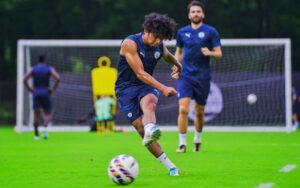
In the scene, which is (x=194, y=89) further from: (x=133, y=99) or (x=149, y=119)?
(x=149, y=119)

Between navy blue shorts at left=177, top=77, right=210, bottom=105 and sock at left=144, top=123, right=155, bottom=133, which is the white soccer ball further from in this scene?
sock at left=144, top=123, right=155, bottom=133

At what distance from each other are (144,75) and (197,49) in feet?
12.9

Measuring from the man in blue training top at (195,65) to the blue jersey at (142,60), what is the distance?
3094 millimetres

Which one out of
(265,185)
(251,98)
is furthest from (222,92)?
(265,185)

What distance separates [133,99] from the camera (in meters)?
Result: 7.35

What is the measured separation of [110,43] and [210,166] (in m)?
12.3

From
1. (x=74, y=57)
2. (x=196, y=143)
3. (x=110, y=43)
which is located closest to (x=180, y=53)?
(x=196, y=143)

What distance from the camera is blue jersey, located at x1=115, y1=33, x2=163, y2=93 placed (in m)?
7.41

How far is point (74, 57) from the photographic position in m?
23.7

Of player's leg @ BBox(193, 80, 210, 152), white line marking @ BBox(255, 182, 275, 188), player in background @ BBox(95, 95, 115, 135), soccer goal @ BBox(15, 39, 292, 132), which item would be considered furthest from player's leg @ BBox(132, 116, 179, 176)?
soccer goal @ BBox(15, 39, 292, 132)

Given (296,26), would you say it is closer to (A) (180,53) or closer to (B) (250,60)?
(B) (250,60)

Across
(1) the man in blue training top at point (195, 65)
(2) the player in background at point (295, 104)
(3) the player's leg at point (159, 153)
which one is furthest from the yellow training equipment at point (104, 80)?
(3) the player's leg at point (159, 153)

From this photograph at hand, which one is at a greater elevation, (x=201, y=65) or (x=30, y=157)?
(x=201, y=65)

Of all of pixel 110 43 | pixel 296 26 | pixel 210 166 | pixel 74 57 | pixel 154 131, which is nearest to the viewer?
pixel 154 131
